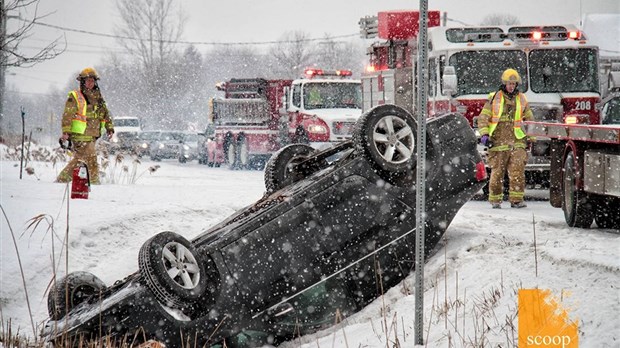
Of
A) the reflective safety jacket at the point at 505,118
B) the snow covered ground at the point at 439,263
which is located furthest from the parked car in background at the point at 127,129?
the reflective safety jacket at the point at 505,118

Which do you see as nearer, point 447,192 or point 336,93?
point 447,192

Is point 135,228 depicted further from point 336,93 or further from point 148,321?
point 336,93

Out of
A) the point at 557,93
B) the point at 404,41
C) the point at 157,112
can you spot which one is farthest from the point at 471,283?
the point at 157,112

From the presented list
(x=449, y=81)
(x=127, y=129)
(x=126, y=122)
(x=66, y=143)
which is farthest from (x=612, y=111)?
(x=126, y=122)

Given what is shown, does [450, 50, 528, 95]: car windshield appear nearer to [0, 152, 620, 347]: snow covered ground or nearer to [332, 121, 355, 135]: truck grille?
[0, 152, 620, 347]: snow covered ground

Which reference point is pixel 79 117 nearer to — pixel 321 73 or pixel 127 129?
pixel 321 73

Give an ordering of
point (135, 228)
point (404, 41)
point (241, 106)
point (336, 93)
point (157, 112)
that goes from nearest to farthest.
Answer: point (135, 228) < point (404, 41) < point (336, 93) < point (241, 106) < point (157, 112)

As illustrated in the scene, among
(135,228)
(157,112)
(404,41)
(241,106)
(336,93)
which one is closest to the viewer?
(135,228)

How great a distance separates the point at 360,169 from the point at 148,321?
2.19m

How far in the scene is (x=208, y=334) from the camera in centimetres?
616

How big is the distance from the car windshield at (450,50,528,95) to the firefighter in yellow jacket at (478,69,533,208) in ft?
6.49

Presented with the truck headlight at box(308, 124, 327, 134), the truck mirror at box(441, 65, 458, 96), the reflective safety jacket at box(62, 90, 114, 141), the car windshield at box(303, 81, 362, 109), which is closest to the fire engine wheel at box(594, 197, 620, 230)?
the truck mirror at box(441, 65, 458, 96)

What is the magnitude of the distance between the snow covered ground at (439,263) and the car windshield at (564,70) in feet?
9.18

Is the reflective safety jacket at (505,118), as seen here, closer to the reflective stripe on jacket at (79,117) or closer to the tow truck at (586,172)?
the tow truck at (586,172)
